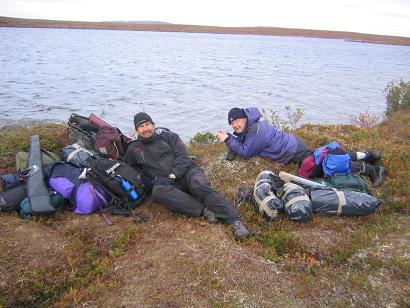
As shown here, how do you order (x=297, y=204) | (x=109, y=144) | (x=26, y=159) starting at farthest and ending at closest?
(x=26, y=159), (x=109, y=144), (x=297, y=204)

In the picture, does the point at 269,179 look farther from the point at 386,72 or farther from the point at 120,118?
the point at 386,72

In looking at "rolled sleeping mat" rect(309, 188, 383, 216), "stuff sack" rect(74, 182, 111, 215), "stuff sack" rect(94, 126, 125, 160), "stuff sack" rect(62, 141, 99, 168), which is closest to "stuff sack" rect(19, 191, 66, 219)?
"stuff sack" rect(74, 182, 111, 215)

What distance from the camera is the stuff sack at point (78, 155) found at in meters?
8.35

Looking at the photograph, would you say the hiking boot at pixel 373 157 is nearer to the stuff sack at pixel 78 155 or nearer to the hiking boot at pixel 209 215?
the hiking boot at pixel 209 215

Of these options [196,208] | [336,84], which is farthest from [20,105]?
[336,84]

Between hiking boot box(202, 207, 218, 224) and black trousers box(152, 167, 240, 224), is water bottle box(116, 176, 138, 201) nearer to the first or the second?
black trousers box(152, 167, 240, 224)

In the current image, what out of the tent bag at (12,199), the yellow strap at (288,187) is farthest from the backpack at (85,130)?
the yellow strap at (288,187)

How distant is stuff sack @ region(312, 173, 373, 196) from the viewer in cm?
749

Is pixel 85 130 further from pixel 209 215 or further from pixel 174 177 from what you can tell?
pixel 209 215

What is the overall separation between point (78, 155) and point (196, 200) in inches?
128

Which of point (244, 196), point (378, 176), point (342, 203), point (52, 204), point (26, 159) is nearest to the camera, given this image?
point (342, 203)

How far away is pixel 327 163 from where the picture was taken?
7.95 meters

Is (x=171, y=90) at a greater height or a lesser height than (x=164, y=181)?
lesser

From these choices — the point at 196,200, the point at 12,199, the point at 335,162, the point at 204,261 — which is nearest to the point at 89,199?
the point at 12,199
